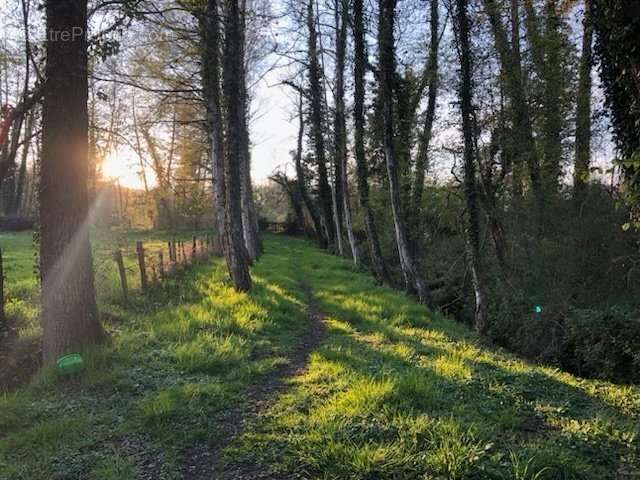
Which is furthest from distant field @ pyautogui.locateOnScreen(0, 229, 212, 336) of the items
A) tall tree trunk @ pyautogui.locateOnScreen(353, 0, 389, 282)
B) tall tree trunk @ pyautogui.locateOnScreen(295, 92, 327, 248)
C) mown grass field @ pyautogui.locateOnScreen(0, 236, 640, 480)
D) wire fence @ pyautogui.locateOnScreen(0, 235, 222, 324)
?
tall tree trunk @ pyautogui.locateOnScreen(295, 92, 327, 248)

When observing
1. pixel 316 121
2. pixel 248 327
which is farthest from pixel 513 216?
Result: pixel 316 121

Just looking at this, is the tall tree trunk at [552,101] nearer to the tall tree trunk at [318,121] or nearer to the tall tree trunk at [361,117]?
the tall tree trunk at [361,117]

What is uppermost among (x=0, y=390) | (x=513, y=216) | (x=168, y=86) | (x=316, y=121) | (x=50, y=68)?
(x=316, y=121)

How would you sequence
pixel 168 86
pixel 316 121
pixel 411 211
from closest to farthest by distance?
pixel 168 86
pixel 411 211
pixel 316 121

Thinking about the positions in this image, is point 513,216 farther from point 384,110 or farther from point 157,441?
point 157,441

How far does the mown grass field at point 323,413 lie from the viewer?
3.55 m

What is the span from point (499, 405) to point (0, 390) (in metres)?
5.85

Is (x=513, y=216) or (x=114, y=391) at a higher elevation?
(x=513, y=216)

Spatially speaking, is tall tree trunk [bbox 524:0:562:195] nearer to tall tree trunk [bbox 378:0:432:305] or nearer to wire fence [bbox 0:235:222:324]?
tall tree trunk [bbox 378:0:432:305]

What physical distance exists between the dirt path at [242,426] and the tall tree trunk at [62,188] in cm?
262

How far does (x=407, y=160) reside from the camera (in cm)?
1680

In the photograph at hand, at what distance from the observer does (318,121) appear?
24953 mm

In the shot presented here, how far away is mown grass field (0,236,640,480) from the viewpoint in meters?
3.55

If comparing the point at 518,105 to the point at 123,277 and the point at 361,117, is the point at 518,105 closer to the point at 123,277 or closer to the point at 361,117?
the point at 361,117
